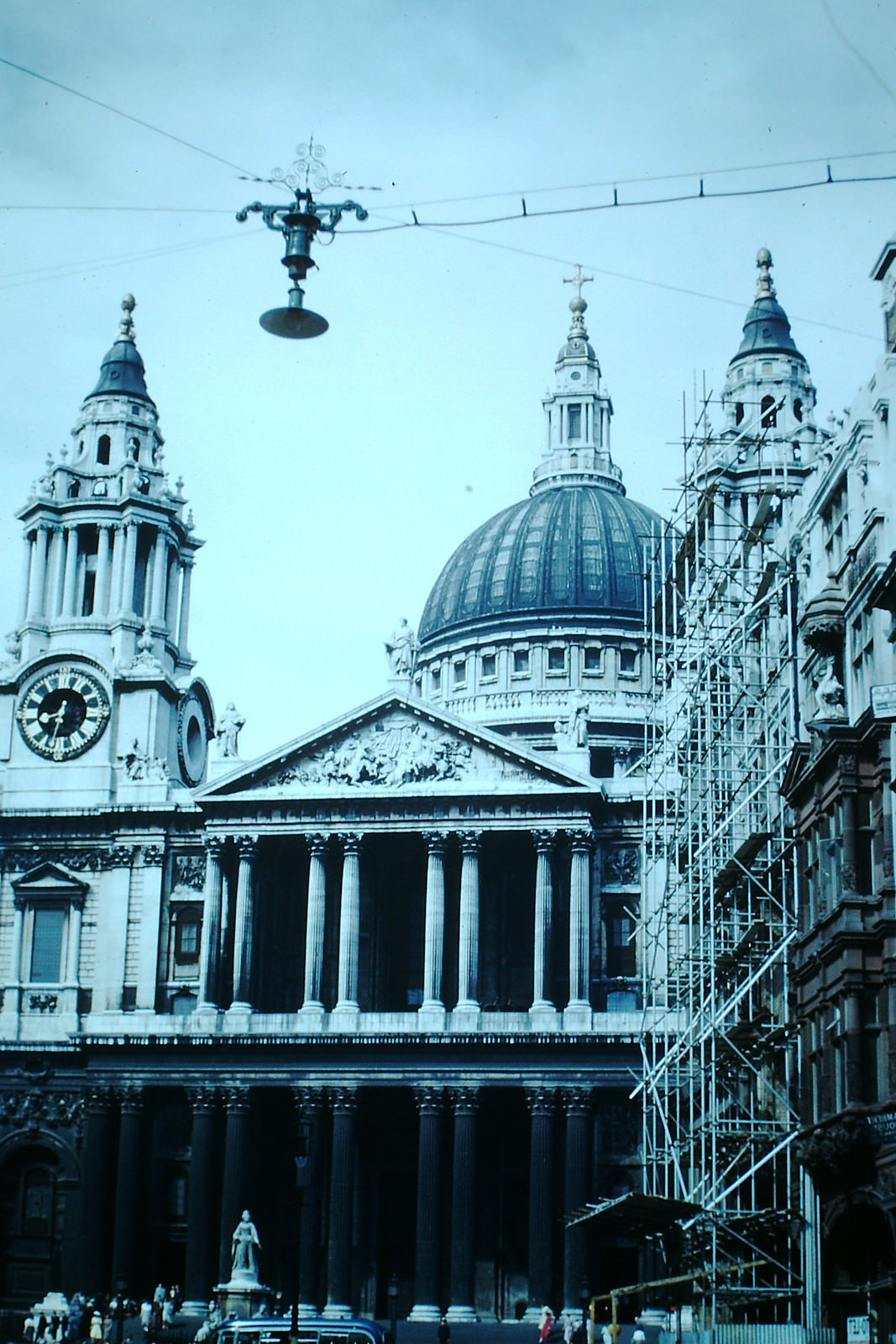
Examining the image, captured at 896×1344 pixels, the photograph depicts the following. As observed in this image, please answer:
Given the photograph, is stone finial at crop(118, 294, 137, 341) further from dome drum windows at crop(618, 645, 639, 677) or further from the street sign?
the street sign

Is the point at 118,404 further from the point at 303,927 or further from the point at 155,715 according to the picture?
the point at 303,927

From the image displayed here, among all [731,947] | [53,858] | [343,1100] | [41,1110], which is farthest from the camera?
[53,858]

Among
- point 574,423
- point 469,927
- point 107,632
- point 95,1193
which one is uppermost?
point 574,423

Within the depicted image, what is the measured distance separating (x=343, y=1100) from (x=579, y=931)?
409 inches

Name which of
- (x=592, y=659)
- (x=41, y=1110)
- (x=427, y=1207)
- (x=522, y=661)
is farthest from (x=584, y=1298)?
(x=522, y=661)

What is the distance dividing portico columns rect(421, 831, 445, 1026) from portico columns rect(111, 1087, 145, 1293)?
37.1 feet

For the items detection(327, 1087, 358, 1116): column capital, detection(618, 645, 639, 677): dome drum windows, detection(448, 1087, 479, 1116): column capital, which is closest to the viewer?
detection(448, 1087, 479, 1116): column capital

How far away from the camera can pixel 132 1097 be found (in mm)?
75812

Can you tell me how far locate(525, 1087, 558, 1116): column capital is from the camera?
237ft

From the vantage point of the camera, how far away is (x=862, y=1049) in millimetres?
45125

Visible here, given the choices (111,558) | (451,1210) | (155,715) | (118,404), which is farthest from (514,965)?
(118,404)

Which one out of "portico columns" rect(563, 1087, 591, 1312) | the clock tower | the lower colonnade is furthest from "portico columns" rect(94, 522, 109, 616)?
"portico columns" rect(563, 1087, 591, 1312)

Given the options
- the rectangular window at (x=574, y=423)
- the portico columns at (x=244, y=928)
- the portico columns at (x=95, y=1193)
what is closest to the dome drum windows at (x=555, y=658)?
the rectangular window at (x=574, y=423)

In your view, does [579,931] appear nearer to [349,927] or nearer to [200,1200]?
[349,927]
